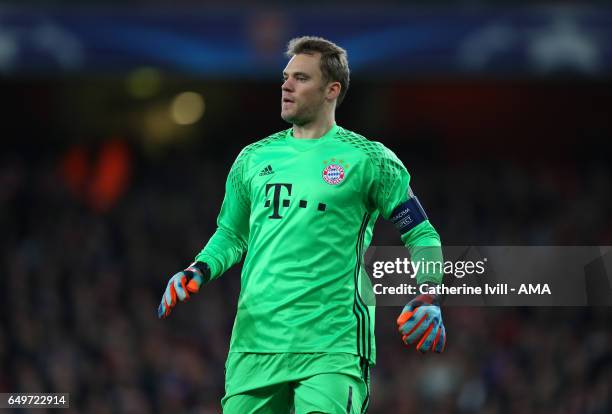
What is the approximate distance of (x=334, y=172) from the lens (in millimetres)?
4844

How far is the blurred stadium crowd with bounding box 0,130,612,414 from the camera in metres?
11.7

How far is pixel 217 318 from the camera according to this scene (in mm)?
13180

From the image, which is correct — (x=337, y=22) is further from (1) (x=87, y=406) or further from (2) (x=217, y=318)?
(1) (x=87, y=406)

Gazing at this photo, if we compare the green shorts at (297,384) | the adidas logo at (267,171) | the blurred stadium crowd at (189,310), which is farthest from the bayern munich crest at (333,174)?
the blurred stadium crowd at (189,310)

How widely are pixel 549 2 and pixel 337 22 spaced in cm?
330

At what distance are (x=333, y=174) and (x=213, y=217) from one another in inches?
396

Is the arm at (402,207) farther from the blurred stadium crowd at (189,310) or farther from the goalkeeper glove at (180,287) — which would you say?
the blurred stadium crowd at (189,310)

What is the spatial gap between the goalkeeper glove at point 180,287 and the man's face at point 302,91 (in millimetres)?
797

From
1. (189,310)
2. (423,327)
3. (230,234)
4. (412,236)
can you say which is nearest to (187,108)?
(189,310)

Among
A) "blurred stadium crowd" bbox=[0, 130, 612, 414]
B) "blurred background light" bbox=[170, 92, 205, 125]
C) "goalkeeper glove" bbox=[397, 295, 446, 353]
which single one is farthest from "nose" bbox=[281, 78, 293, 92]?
"blurred background light" bbox=[170, 92, 205, 125]

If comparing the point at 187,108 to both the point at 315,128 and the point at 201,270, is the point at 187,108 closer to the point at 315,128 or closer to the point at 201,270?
the point at 315,128

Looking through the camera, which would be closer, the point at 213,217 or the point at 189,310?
the point at 189,310

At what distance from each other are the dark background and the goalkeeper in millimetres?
6773

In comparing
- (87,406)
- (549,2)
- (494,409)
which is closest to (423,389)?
(494,409)
